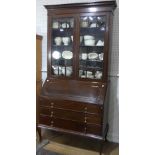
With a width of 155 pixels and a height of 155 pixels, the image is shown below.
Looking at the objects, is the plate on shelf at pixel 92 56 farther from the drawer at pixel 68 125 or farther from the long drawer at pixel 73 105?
the drawer at pixel 68 125

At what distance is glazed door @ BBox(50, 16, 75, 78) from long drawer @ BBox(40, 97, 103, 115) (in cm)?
41

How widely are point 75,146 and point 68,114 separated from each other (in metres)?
0.54

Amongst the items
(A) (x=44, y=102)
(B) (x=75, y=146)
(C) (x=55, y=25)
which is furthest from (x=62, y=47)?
(B) (x=75, y=146)

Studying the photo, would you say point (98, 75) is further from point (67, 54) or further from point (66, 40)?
point (66, 40)

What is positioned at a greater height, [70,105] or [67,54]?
[67,54]

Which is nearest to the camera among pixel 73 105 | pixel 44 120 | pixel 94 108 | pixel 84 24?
pixel 94 108

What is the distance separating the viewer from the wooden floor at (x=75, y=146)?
2.68 metres

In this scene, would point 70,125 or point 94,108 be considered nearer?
point 94,108

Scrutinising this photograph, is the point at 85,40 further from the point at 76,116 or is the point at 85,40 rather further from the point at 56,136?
the point at 56,136

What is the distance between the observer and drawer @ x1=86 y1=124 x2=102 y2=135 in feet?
8.23

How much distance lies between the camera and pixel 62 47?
299 centimetres

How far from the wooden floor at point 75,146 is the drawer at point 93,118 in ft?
1.58

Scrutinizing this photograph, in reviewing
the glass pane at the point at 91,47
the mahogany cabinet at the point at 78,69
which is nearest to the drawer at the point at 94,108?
the mahogany cabinet at the point at 78,69
